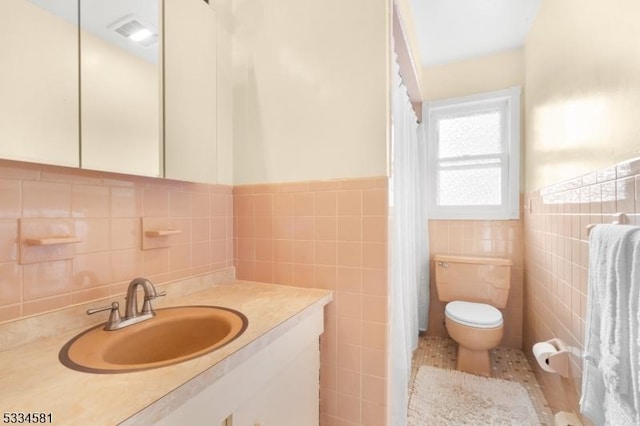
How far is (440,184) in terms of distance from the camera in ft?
8.27

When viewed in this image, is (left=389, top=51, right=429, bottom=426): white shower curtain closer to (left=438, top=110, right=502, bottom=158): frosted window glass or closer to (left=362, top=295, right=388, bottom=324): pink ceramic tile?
(left=362, top=295, right=388, bottom=324): pink ceramic tile

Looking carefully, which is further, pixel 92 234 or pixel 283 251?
pixel 283 251

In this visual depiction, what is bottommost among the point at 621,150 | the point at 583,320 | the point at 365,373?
the point at 365,373

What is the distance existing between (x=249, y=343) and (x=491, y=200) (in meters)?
2.37

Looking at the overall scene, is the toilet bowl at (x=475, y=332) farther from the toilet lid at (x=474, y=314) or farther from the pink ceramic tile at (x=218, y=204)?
the pink ceramic tile at (x=218, y=204)

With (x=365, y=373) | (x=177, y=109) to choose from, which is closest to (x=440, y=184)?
(x=365, y=373)

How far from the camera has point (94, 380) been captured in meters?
0.56

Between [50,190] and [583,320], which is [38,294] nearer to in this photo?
[50,190]

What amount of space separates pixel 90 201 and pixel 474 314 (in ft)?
7.37

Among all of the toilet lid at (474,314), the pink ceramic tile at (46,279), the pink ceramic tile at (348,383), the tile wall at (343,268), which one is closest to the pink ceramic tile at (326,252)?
the tile wall at (343,268)

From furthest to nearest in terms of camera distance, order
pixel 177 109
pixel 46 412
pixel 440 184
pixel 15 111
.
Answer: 1. pixel 440 184
2. pixel 177 109
3. pixel 15 111
4. pixel 46 412

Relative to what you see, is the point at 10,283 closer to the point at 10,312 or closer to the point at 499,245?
the point at 10,312

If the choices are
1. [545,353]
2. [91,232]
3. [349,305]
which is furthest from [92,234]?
[545,353]

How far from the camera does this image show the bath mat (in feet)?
4.96
